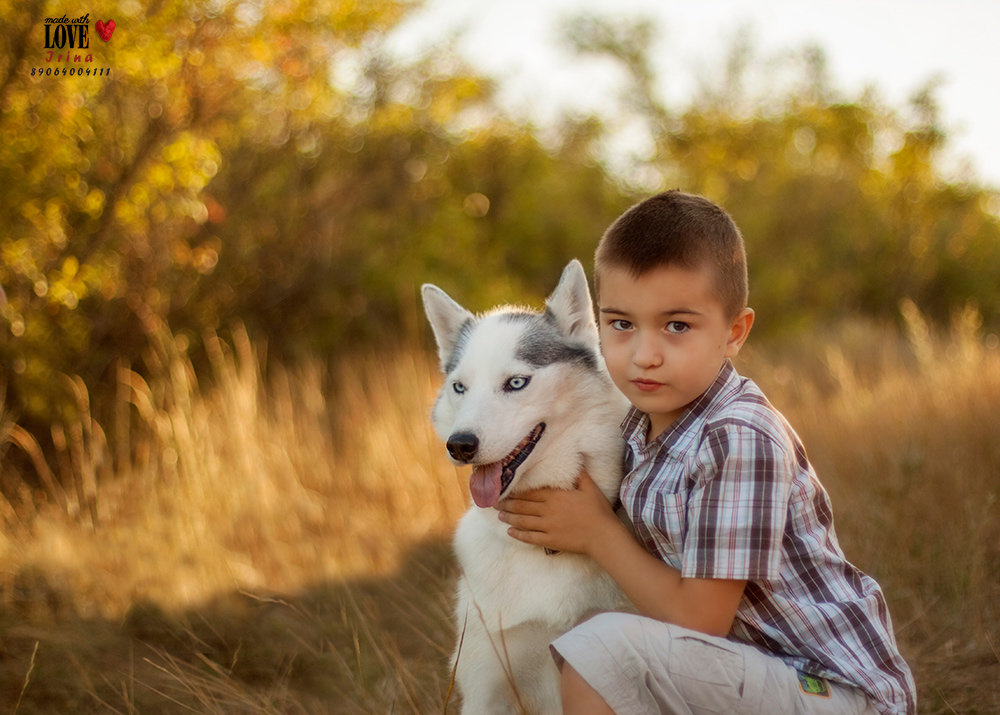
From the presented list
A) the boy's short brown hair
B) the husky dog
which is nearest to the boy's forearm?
the husky dog

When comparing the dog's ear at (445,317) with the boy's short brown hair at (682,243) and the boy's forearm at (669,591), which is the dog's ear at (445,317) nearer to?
the boy's short brown hair at (682,243)

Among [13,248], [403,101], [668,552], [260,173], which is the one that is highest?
[403,101]

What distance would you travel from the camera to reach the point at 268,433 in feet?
21.3

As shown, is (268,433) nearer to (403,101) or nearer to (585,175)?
(403,101)

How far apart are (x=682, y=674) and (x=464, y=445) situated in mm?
811

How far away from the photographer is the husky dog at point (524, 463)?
2.40m

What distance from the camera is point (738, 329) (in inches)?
90.6

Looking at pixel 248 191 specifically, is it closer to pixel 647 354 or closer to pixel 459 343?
pixel 459 343

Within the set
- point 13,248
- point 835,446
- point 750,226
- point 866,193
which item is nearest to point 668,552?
point 835,446

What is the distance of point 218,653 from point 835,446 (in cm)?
386

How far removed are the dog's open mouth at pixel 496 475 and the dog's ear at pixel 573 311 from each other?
48 cm

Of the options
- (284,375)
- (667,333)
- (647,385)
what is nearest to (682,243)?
(667,333)

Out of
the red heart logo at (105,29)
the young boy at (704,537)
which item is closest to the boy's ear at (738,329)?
the young boy at (704,537)

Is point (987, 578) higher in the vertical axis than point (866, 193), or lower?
lower
